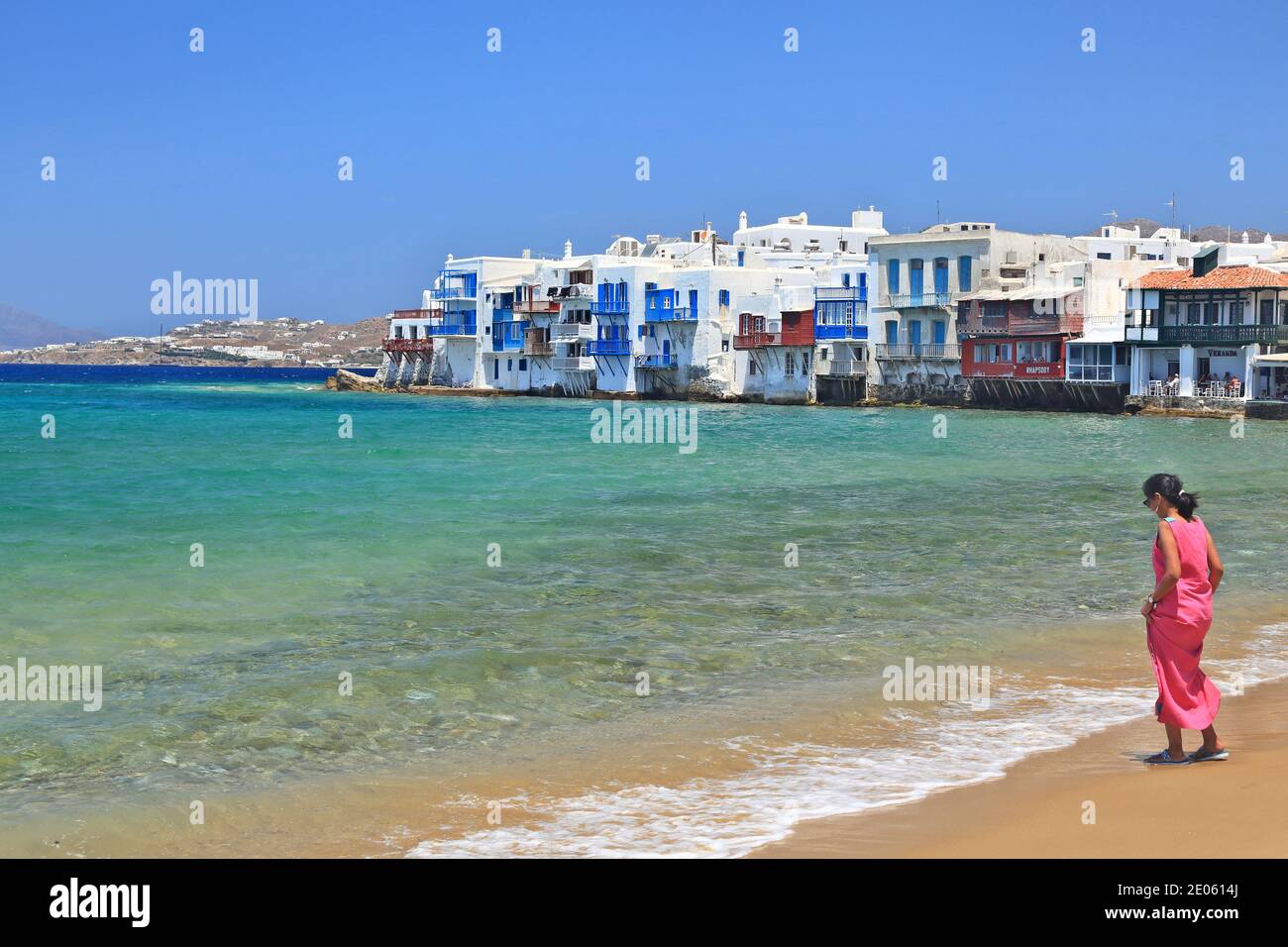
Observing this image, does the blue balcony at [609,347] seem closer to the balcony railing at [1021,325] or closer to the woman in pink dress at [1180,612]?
the balcony railing at [1021,325]

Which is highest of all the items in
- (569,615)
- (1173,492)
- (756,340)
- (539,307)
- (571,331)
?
(539,307)

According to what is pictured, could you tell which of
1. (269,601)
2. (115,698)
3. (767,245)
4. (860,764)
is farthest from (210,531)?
(767,245)

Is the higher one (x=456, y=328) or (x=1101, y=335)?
(x=456, y=328)

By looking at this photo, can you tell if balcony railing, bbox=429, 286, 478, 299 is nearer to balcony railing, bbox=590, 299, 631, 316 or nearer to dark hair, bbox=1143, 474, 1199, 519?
balcony railing, bbox=590, 299, 631, 316

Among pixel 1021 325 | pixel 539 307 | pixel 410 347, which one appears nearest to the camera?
pixel 1021 325

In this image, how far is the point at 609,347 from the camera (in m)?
77.4

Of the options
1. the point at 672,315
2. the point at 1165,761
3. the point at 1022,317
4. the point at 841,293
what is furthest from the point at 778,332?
the point at 1165,761

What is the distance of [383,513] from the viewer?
2144cm

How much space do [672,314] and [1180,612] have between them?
6820cm

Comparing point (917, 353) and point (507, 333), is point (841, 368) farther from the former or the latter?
point (507, 333)

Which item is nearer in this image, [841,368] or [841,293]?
[841,293]

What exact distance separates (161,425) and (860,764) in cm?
4730

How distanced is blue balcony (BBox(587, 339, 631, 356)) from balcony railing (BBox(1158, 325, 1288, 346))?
31.5 metres
